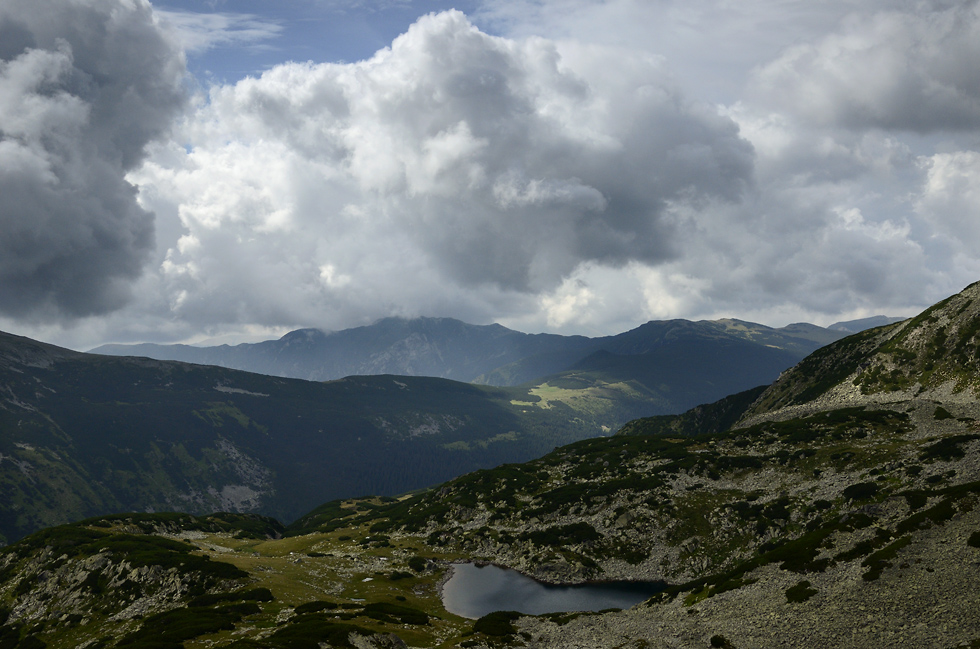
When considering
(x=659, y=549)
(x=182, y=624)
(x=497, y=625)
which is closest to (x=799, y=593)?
(x=497, y=625)

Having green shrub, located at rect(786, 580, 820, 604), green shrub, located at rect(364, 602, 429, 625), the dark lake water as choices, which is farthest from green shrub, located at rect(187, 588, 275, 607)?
green shrub, located at rect(786, 580, 820, 604)

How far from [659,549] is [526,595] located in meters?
33.3

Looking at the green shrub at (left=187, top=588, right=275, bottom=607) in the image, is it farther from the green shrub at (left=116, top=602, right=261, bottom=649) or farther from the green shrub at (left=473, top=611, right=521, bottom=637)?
the green shrub at (left=473, top=611, right=521, bottom=637)

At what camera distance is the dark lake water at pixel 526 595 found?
317ft

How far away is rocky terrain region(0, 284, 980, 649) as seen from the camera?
5488 centimetres

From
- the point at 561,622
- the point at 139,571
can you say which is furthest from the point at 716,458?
the point at 139,571

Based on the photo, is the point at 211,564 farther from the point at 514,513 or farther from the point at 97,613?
the point at 514,513

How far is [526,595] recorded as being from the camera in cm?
10500

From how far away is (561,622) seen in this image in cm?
7262

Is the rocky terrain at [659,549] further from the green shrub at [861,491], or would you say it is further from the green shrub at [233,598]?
Answer: the green shrub at [233,598]

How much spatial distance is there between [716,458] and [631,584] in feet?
173

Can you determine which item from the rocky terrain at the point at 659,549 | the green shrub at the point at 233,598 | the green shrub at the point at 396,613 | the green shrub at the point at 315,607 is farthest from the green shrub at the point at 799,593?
the green shrub at the point at 233,598

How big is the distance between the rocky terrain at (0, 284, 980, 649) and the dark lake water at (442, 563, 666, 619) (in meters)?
4.26

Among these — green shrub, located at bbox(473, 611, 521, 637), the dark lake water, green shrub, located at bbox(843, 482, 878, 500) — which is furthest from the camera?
green shrub, located at bbox(843, 482, 878, 500)
